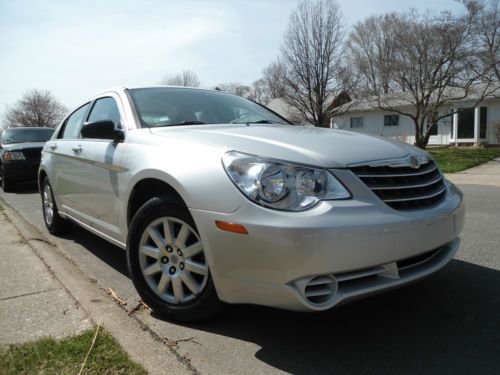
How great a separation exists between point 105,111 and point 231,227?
229 centimetres

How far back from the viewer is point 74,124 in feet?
15.8

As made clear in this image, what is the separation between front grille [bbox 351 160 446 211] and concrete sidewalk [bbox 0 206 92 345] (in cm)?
186

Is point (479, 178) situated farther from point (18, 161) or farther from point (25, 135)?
point (25, 135)

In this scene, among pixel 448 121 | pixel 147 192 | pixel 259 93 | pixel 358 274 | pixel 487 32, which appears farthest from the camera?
pixel 259 93

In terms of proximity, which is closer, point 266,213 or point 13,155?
point 266,213

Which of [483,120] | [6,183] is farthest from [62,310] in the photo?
[483,120]

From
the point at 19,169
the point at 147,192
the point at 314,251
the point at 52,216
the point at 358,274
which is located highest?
the point at 147,192

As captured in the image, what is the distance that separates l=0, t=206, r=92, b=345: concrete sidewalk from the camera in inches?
102

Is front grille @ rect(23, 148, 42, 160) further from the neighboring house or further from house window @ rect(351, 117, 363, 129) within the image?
house window @ rect(351, 117, 363, 129)

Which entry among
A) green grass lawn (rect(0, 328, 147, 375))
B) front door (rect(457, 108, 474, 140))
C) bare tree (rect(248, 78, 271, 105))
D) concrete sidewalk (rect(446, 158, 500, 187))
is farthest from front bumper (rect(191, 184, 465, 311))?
bare tree (rect(248, 78, 271, 105))

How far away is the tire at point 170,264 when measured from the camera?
2.53 m

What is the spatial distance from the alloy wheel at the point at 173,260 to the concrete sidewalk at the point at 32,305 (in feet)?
1.60

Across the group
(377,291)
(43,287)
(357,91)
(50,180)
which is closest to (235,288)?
(377,291)

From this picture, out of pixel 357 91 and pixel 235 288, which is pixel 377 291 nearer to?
pixel 235 288
